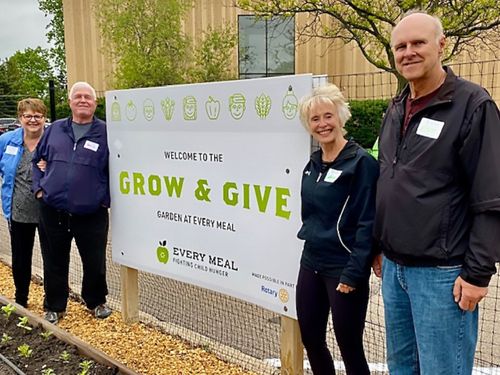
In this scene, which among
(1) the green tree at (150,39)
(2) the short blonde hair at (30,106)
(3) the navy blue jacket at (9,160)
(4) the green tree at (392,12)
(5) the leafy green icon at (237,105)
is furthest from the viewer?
(1) the green tree at (150,39)

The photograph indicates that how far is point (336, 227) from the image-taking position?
2.34 m

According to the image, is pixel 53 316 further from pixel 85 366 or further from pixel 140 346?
pixel 85 366

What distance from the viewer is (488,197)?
1804mm

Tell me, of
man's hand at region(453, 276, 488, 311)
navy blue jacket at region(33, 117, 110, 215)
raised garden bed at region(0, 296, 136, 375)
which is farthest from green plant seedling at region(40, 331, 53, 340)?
man's hand at region(453, 276, 488, 311)

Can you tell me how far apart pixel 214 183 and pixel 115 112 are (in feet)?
3.98

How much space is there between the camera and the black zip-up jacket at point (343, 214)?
2271 millimetres

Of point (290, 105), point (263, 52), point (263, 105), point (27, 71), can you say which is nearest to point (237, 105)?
point (263, 105)

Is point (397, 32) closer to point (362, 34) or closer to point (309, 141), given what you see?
point (309, 141)

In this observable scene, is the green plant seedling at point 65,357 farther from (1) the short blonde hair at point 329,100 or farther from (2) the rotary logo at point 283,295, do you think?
(1) the short blonde hair at point 329,100

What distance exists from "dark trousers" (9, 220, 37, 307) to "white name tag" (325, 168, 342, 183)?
3.02m

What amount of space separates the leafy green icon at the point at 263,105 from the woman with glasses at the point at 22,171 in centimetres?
224

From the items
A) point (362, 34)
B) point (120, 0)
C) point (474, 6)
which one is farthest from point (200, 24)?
point (474, 6)

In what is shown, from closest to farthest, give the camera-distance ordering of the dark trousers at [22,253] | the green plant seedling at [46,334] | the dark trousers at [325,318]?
the dark trousers at [325,318] < the green plant seedling at [46,334] < the dark trousers at [22,253]

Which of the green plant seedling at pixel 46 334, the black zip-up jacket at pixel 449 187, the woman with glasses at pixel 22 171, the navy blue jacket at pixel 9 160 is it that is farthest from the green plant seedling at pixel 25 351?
the black zip-up jacket at pixel 449 187
